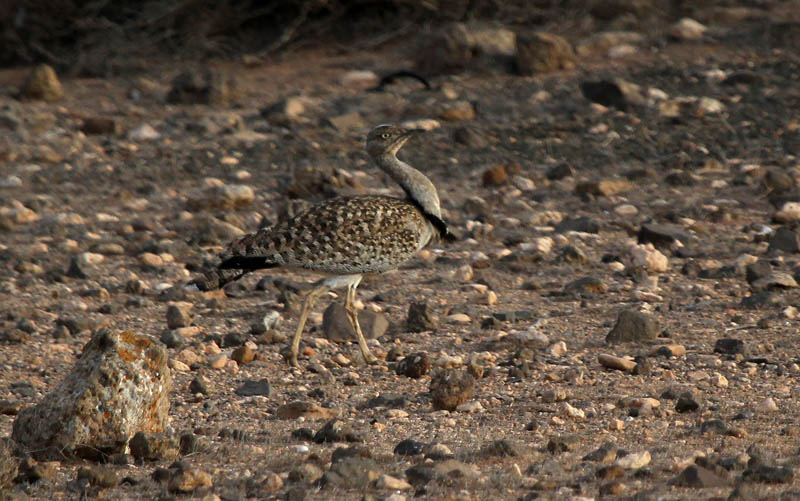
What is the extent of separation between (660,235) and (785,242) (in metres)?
0.81

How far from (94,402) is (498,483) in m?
1.49

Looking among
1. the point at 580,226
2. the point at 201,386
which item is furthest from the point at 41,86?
the point at 201,386

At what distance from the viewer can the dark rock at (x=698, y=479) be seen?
3764 millimetres

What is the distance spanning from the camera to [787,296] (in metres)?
6.61

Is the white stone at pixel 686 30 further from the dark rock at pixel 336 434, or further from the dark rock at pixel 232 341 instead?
the dark rock at pixel 336 434

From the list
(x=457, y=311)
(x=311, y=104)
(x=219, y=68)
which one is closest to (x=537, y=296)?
(x=457, y=311)

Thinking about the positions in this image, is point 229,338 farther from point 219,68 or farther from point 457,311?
point 219,68

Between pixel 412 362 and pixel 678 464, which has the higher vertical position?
pixel 678 464

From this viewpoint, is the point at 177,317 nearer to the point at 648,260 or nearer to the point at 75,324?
the point at 75,324

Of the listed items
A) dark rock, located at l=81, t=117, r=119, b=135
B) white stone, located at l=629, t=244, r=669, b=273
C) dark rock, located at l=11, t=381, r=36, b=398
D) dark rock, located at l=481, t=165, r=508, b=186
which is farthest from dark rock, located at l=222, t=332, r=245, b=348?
dark rock, located at l=81, t=117, r=119, b=135

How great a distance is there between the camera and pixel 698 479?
377cm

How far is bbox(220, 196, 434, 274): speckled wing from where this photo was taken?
5.78 m

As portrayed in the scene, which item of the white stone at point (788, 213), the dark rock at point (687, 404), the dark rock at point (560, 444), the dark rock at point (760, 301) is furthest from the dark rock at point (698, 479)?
the white stone at point (788, 213)

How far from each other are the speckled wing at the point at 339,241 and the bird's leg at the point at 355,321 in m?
0.16
